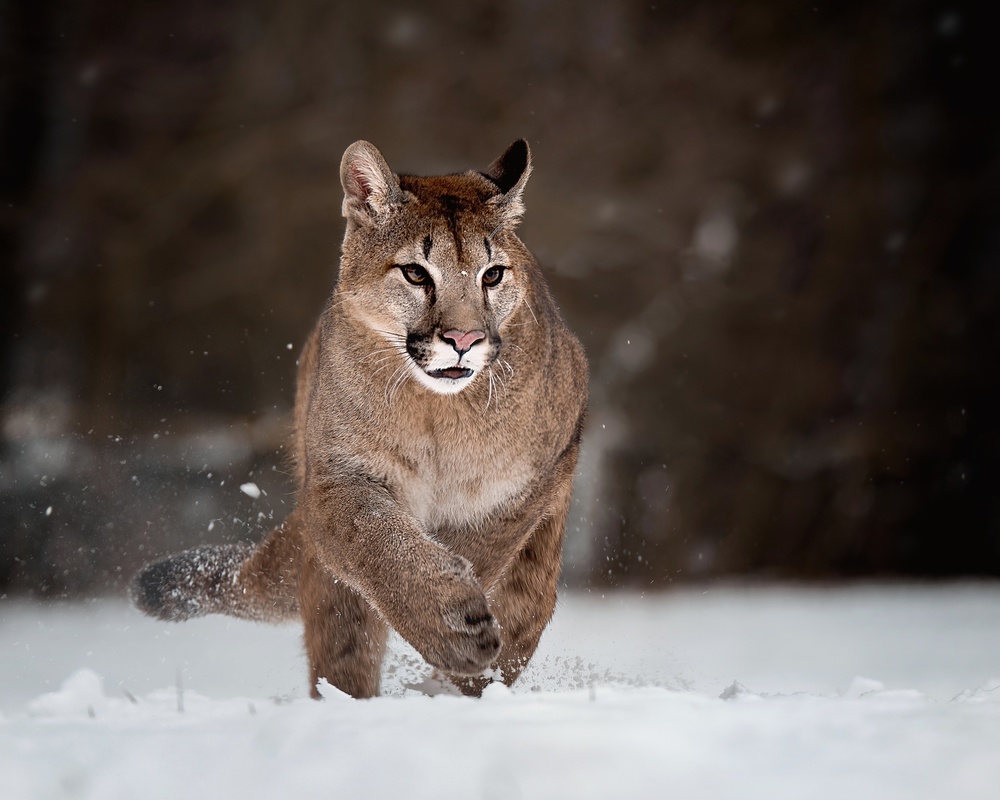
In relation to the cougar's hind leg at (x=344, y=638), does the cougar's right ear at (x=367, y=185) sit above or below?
above

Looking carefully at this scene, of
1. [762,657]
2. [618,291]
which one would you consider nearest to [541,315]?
[762,657]

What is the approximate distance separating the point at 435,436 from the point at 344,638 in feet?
2.61

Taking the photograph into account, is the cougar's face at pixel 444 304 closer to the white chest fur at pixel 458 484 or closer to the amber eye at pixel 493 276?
the amber eye at pixel 493 276

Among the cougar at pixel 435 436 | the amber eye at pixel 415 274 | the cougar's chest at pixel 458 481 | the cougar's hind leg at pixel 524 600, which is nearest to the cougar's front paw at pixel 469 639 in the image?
the cougar at pixel 435 436

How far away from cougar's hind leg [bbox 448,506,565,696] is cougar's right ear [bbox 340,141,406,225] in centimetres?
116

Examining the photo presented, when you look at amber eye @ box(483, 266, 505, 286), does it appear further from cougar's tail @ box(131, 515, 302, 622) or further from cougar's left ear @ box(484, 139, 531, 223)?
cougar's tail @ box(131, 515, 302, 622)

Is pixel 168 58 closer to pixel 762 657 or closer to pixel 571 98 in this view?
pixel 571 98

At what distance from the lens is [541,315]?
12.1 ft

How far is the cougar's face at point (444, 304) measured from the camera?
316cm

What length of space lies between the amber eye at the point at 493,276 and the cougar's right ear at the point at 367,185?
35 cm

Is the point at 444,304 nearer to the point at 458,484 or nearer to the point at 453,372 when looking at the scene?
the point at 453,372

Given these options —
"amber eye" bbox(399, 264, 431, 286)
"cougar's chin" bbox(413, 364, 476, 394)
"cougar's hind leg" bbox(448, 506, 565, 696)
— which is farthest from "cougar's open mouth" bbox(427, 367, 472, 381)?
"cougar's hind leg" bbox(448, 506, 565, 696)

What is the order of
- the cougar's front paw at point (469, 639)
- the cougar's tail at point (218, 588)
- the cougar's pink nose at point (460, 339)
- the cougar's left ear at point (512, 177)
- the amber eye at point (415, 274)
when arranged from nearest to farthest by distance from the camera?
1. the cougar's front paw at point (469, 639)
2. the cougar's pink nose at point (460, 339)
3. the amber eye at point (415, 274)
4. the cougar's left ear at point (512, 177)
5. the cougar's tail at point (218, 588)

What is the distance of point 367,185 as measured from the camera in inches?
137
